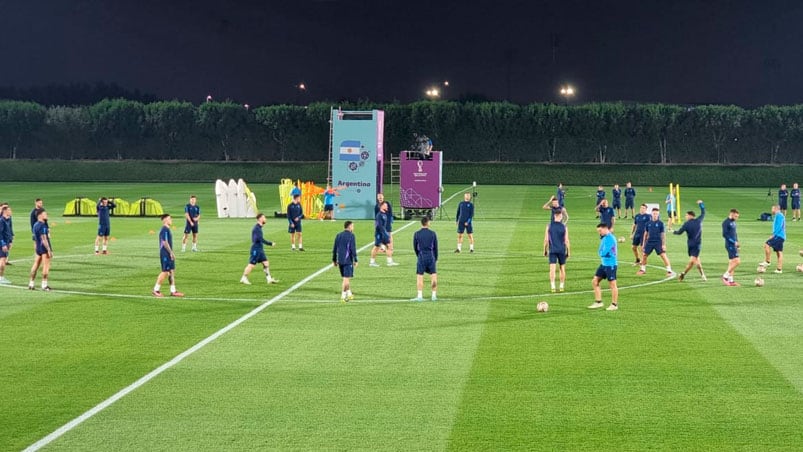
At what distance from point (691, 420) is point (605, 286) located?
13973mm

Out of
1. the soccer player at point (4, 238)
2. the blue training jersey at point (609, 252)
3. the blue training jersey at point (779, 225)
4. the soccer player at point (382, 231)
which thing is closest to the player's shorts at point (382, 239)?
the soccer player at point (382, 231)

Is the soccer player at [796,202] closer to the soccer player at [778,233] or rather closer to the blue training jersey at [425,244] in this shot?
the soccer player at [778,233]

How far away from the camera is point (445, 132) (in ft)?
411

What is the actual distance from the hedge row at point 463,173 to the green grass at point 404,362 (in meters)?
80.8

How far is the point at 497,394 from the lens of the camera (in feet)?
49.4

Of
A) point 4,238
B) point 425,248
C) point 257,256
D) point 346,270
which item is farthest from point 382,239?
point 4,238

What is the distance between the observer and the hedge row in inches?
4341

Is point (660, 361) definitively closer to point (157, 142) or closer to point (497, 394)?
point (497, 394)

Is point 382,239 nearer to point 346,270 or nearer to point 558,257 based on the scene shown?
point 558,257

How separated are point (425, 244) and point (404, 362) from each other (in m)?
6.56

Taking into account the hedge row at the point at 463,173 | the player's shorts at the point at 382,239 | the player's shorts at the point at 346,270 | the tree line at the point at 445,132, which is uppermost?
the tree line at the point at 445,132

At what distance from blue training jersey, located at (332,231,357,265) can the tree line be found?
9901 cm

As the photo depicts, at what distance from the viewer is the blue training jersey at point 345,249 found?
2356 cm

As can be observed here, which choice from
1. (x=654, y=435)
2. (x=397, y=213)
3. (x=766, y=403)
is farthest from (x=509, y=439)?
(x=397, y=213)
